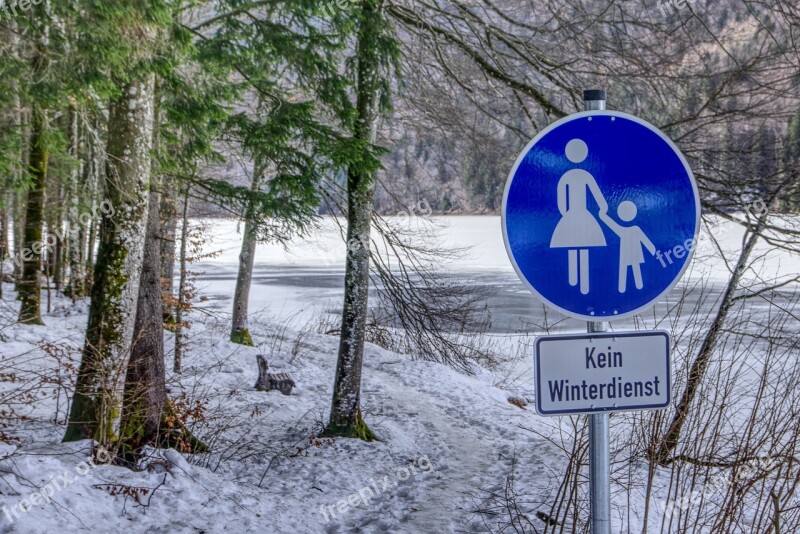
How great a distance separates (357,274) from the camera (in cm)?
952

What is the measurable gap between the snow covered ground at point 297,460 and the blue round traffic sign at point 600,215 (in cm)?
250

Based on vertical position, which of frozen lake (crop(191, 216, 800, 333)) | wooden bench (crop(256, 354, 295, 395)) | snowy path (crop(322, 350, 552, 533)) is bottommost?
snowy path (crop(322, 350, 552, 533))

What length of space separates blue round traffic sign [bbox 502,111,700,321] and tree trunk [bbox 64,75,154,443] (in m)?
5.11

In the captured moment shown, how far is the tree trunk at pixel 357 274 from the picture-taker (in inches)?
365

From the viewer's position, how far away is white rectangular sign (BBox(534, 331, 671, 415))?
96.0 inches

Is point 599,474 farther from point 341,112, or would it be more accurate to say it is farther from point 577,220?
point 341,112

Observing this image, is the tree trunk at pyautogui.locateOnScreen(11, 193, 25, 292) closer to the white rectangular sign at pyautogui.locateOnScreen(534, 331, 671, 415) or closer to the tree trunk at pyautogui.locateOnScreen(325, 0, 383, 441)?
the tree trunk at pyautogui.locateOnScreen(325, 0, 383, 441)

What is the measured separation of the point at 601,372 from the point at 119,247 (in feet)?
18.0

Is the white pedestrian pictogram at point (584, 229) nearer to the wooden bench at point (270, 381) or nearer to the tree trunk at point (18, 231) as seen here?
the wooden bench at point (270, 381)

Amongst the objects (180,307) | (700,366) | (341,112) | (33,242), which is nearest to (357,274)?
(341,112)

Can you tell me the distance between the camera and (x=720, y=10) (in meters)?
5.88

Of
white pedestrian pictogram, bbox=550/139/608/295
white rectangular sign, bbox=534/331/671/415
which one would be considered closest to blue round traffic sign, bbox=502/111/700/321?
white pedestrian pictogram, bbox=550/139/608/295

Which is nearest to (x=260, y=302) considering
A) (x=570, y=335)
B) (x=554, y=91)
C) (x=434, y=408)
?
(x=434, y=408)

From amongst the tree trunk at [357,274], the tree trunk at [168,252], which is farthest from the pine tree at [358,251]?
the tree trunk at [168,252]
